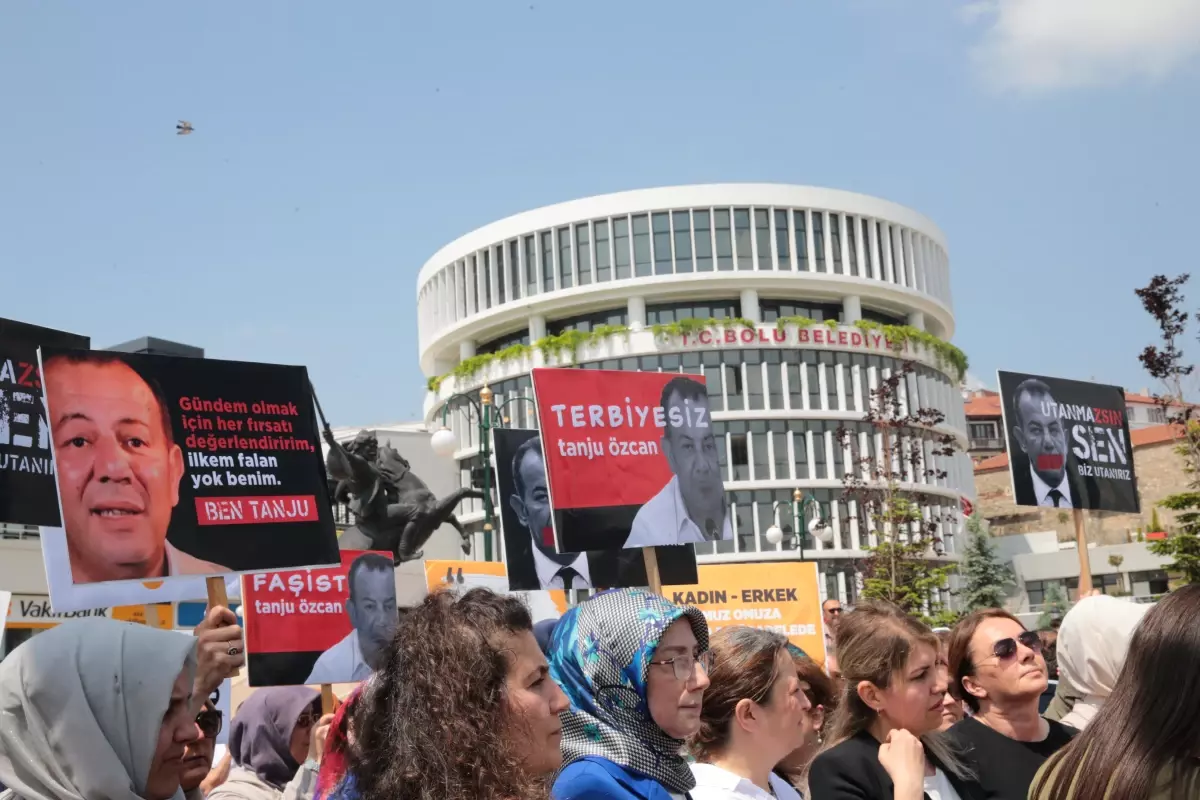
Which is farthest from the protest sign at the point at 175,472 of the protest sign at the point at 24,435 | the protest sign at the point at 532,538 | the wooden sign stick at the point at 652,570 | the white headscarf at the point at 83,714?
the protest sign at the point at 532,538

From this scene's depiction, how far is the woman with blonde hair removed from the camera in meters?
4.15

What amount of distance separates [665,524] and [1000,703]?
458 centimetres

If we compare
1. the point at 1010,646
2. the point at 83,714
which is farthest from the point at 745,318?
the point at 83,714

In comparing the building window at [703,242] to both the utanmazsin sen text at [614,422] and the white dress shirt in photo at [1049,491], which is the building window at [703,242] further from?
the utanmazsin sen text at [614,422]

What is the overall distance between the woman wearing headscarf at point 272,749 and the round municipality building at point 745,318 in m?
50.2

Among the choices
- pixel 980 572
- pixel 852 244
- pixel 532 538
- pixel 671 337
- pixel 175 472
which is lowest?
pixel 980 572

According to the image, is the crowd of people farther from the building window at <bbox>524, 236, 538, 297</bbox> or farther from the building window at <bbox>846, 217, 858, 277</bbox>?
the building window at <bbox>846, 217, 858, 277</bbox>

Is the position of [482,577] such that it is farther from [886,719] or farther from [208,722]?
[208,722]

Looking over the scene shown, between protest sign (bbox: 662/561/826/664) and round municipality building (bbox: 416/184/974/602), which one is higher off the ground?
round municipality building (bbox: 416/184/974/602)

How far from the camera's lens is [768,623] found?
14141 mm

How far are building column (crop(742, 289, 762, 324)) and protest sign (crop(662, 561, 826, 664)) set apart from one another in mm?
44758

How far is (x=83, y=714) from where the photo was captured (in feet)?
9.63

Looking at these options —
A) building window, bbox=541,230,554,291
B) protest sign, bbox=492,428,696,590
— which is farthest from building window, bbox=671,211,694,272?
protest sign, bbox=492,428,696,590

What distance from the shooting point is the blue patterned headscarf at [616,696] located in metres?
3.52
